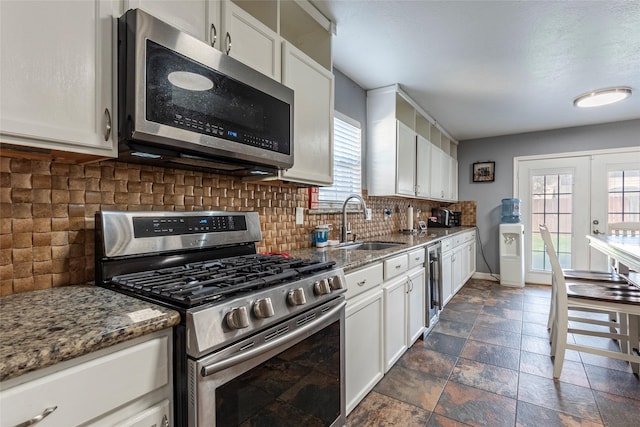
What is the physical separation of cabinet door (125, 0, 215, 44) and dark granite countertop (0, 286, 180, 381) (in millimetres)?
948

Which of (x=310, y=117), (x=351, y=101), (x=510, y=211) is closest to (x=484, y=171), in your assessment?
(x=510, y=211)

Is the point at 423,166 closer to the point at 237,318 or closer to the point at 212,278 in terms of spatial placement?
the point at 212,278

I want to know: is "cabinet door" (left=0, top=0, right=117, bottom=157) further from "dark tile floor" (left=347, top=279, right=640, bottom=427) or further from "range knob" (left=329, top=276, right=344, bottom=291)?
"dark tile floor" (left=347, top=279, right=640, bottom=427)

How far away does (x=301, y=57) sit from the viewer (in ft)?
5.87

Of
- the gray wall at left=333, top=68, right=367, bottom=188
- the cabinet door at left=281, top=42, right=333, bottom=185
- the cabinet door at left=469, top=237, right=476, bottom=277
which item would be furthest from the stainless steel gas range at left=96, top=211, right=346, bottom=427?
the cabinet door at left=469, top=237, right=476, bottom=277

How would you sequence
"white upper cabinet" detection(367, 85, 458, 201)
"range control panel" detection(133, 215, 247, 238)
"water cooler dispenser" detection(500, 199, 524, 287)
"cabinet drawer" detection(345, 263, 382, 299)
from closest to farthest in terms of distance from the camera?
1. "range control panel" detection(133, 215, 247, 238)
2. "cabinet drawer" detection(345, 263, 382, 299)
3. "white upper cabinet" detection(367, 85, 458, 201)
4. "water cooler dispenser" detection(500, 199, 524, 287)

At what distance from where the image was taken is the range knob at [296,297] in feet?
3.60

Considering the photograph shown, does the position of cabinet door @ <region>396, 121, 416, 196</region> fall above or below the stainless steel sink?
above

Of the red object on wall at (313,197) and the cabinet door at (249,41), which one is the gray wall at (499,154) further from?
the cabinet door at (249,41)

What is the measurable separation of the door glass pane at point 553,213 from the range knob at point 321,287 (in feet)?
16.0

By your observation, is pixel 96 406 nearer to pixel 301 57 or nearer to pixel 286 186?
pixel 286 186

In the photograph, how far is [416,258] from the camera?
253cm

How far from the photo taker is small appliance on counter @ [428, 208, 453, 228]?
15.9 feet

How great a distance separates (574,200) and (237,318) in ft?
17.8
